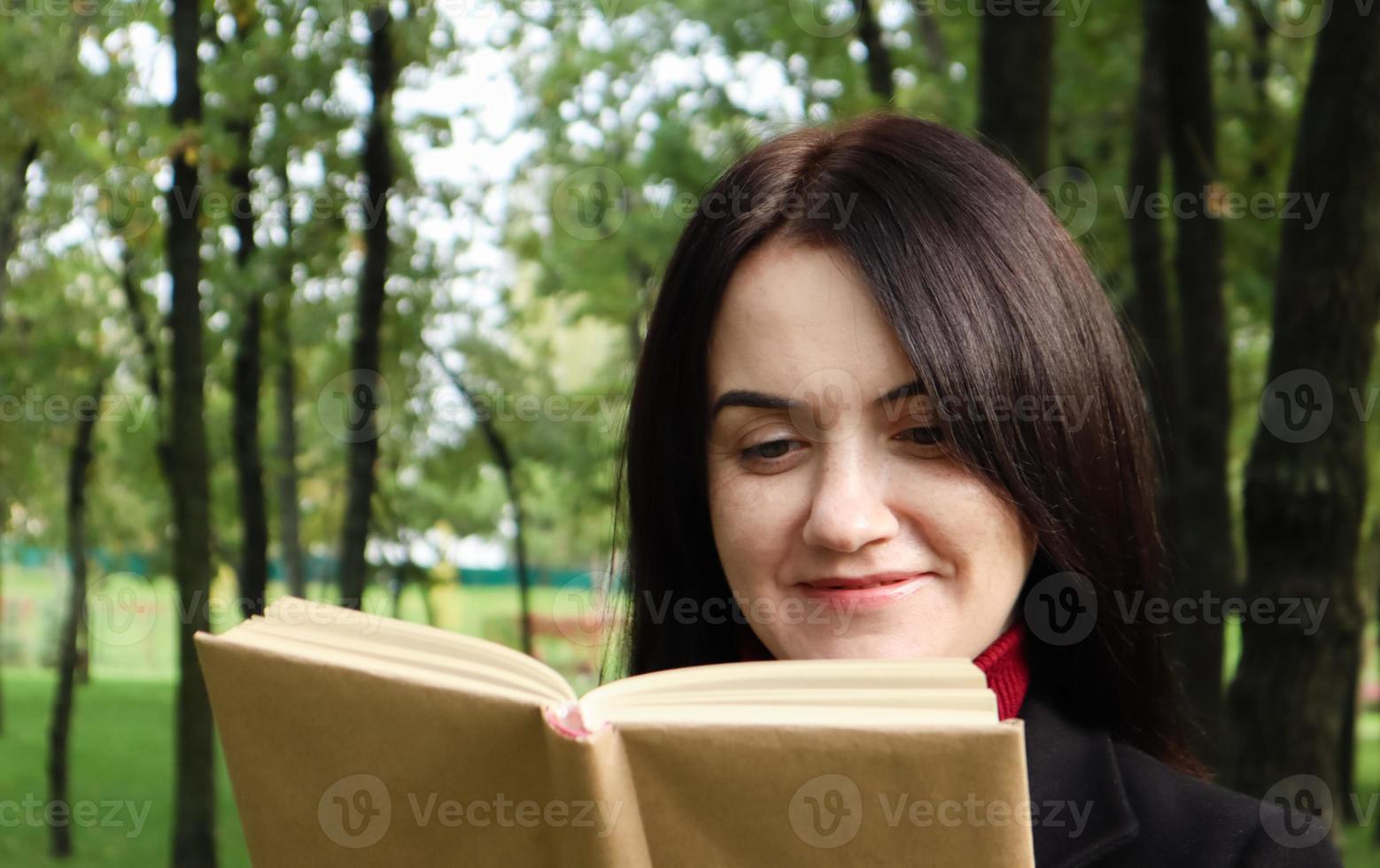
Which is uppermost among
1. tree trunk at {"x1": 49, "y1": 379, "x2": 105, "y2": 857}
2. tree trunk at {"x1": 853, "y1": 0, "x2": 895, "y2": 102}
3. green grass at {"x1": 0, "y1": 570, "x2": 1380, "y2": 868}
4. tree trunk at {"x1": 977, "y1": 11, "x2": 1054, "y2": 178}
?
tree trunk at {"x1": 853, "y1": 0, "x2": 895, "y2": 102}

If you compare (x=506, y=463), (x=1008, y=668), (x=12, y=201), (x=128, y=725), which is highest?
(x=12, y=201)

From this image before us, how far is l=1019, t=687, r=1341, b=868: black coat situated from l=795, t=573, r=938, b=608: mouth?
37 centimetres

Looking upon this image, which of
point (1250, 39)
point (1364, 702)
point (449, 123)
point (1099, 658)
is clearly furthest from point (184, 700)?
point (1364, 702)

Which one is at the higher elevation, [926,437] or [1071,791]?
[926,437]

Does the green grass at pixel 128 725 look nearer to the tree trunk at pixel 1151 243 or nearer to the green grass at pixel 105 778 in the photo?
the green grass at pixel 105 778

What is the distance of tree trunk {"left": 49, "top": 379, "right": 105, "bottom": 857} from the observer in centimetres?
1408

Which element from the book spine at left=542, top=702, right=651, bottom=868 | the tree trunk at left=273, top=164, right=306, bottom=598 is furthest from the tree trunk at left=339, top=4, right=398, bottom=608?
the book spine at left=542, top=702, right=651, bottom=868

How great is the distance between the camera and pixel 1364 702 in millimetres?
35938

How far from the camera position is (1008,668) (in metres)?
2.00

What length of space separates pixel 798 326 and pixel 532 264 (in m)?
17.1

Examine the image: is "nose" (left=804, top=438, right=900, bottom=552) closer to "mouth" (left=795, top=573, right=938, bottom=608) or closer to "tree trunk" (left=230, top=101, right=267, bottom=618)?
"mouth" (left=795, top=573, right=938, bottom=608)

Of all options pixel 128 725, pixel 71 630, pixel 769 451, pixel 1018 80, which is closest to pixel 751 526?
pixel 769 451

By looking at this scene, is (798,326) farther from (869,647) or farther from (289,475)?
(289,475)

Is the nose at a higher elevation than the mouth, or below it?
higher
